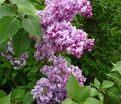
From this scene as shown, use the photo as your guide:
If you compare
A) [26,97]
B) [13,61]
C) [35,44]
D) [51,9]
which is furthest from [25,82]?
[51,9]

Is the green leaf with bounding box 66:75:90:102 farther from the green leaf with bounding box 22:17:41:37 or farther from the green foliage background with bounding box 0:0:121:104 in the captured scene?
the green foliage background with bounding box 0:0:121:104

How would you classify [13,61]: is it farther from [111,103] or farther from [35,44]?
[111,103]

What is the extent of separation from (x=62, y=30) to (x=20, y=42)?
0.20 meters

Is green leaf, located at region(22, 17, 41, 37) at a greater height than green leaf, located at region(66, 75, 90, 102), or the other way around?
green leaf, located at region(22, 17, 41, 37)

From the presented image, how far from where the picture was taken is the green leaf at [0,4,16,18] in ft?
4.79

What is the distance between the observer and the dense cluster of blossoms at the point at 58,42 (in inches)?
54.5

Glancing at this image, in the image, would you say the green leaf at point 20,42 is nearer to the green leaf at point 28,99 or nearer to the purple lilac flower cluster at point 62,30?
the purple lilac flower cluster at point 62,30

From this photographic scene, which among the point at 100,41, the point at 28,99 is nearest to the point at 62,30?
the point at 28,99

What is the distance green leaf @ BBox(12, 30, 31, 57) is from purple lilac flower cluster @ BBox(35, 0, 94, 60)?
0.15ft

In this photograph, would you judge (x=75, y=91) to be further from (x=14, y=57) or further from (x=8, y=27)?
(x=14, y=57)

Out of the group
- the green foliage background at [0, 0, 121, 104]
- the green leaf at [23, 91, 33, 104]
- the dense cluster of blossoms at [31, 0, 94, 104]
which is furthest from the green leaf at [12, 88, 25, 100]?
the green foliage background at [0, 0, 121, 104]

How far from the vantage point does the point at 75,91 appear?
4.69ft

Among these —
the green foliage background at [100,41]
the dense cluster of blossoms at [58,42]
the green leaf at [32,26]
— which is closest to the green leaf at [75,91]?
the dense cluster of blossoms at [58,42]

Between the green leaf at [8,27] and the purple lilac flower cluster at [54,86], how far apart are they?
0.23m
